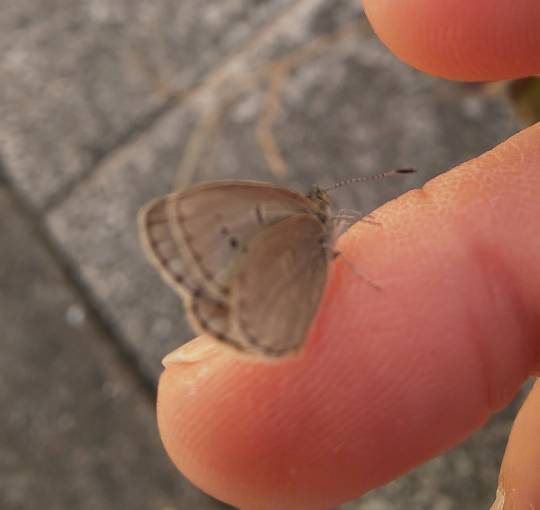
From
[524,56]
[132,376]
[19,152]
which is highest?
[19,152]

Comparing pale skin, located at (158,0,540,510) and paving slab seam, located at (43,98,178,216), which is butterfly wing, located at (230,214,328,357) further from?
paving slab seam, located at (43,98,178,216)

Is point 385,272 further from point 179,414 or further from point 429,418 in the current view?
point 179,414

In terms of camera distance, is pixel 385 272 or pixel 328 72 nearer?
pixel 385 272

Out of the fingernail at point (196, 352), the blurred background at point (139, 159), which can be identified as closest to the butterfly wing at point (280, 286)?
the fingernail at point (196, 352)

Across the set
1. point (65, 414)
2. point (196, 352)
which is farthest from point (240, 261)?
point (65, 414)

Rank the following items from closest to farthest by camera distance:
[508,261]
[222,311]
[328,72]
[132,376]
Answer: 1. [222,311]
2. [508,261]
3. [132,376]
4. [328,72]

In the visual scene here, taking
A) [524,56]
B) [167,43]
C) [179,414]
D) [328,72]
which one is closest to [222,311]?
[179,414]
